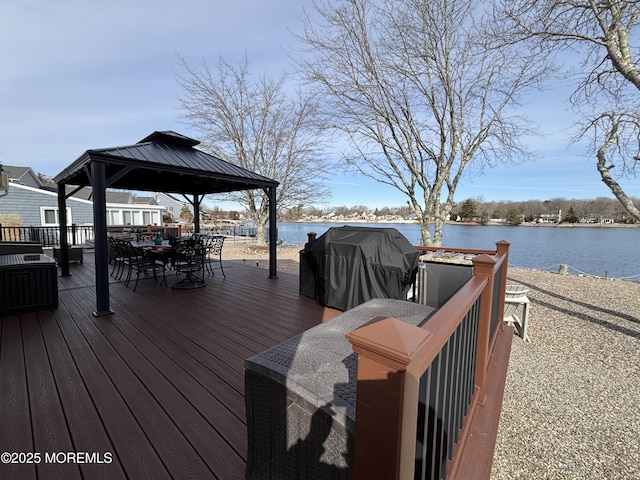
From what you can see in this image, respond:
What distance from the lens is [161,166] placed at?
182 inches

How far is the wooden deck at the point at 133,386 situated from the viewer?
162cm

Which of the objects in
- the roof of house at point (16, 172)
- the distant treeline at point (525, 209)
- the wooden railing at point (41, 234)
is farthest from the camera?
the distant treeline at point (525, 209)

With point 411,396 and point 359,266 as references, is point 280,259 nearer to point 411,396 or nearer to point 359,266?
point 359,266

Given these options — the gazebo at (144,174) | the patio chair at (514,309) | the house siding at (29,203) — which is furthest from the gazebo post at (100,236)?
the house siding at (29,203)

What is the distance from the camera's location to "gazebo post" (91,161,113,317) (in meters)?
3.89

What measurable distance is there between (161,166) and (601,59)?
7840 mm

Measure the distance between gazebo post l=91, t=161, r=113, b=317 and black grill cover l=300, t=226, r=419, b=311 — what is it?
3.02 meters

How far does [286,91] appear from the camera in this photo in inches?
551

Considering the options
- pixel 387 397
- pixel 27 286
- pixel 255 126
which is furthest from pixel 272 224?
Result: pixel 255 126

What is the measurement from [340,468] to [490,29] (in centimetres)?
886

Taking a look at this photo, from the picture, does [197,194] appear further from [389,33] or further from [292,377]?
[292,377]

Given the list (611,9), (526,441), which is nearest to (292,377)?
(526,441)

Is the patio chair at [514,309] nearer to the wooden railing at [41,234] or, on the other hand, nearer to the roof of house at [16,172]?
the wooden railing at [41,234]

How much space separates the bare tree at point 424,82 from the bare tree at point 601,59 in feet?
6.26
